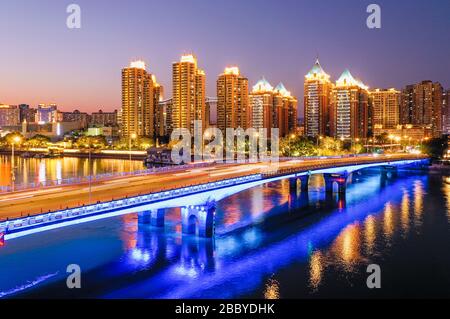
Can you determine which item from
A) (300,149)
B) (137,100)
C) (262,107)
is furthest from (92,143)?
(300,149)

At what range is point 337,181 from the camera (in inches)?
2386

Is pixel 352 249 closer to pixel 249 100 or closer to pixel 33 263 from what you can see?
pixel 33 263

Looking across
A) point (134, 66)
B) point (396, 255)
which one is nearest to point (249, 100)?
point (134, 66)

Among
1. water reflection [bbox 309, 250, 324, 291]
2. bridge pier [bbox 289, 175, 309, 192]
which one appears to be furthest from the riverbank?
water reflection [bbox 309, 250, 324, 291]

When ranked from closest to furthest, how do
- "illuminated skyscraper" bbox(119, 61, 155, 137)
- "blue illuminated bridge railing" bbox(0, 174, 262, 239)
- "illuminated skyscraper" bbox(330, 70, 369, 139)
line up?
"blue illuminated bridge railing" bbox(0, 174, 262, 239)
"illuminated skyscraper" bbox(330, 70, 369, 139)
"illuminated skyscraper" bbox(119, 61, 155, 137)

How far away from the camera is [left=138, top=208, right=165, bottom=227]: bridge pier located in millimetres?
37875

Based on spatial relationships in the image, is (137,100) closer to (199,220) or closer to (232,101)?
(232,101)

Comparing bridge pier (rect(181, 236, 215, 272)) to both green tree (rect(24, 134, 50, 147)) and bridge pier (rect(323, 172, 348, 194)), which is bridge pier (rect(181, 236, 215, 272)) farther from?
green tree (rect(24, 134, 50, 147))

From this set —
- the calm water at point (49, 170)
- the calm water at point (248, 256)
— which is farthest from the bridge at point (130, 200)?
the calm water at point (49, 170)

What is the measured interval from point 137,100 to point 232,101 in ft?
107

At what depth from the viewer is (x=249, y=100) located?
162m

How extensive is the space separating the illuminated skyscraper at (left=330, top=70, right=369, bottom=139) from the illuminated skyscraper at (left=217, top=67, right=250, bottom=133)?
1249 inches

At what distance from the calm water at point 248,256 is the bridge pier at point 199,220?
0.71 m

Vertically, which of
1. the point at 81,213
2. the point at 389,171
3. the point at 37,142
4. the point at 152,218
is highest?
the point at 37,142
